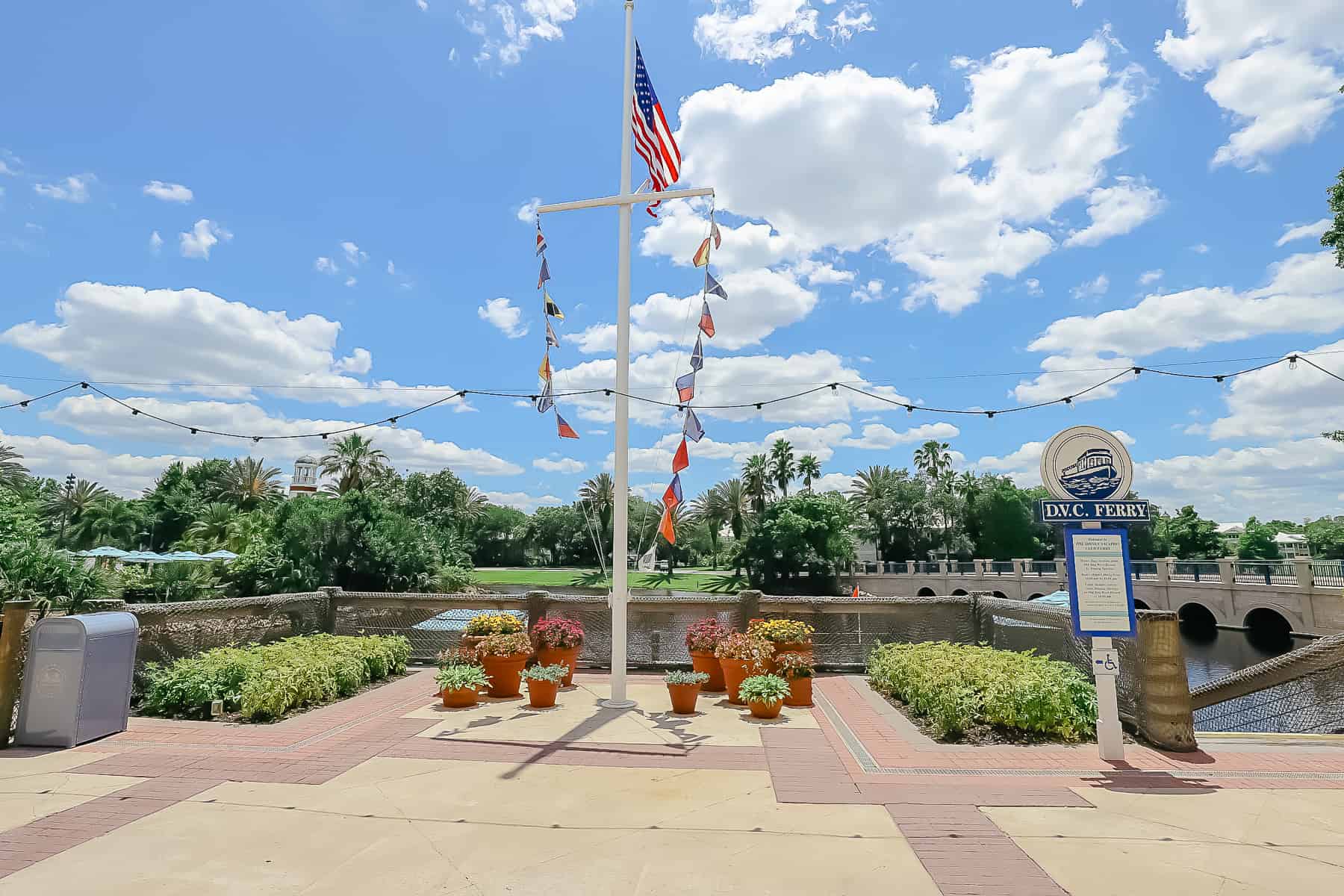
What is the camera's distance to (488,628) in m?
9.79

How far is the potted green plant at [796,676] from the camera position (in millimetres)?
8633

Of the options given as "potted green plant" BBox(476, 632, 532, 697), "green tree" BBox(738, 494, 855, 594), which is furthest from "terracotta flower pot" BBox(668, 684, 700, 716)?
"green tree" BBox(738, 494, 855, 594)

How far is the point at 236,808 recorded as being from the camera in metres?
5.04

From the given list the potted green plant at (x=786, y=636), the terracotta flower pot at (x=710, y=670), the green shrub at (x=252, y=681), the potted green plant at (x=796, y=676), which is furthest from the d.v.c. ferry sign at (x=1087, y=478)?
the green shrub at (x=252, y=681)

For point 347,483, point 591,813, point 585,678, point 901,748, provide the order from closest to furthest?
1. point 591,813
2. point 901,748
3. point 585,678
4. point 347,483

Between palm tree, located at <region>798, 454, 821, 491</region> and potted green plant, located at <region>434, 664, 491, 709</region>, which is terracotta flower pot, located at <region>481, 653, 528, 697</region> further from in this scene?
palm tree, located at <region>798, 454, 821, 491</region>

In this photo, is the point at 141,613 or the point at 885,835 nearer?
the point at 885,835

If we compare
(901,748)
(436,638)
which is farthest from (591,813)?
(436,638)

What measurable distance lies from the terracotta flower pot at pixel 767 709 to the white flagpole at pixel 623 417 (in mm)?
1583

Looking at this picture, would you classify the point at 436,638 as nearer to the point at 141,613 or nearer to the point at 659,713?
the point at 141,613

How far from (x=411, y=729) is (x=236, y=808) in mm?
2514

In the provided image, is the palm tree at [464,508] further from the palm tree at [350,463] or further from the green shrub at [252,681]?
the green shrub at [252,681]

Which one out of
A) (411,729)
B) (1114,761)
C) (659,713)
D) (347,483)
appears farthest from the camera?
(347,483)

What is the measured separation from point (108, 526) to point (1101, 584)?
82351mm
